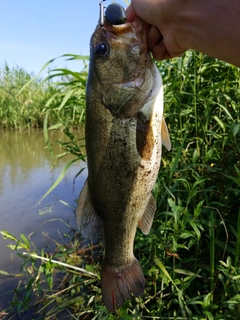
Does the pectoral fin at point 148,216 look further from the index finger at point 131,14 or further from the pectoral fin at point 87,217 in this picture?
the index finger at point 131,14

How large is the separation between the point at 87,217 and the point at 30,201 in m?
4.02

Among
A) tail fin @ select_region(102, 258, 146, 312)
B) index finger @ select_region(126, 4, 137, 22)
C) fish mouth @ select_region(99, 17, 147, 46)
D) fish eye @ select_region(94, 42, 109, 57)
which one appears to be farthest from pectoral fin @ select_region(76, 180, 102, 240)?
index finger @ select_region(126, 4, 137, 22)

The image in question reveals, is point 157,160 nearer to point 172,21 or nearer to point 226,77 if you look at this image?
point 172,21

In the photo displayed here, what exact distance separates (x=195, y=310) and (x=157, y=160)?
1258 millimetres

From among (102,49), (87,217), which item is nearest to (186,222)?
(87,217)

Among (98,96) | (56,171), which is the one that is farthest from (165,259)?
(56,171)

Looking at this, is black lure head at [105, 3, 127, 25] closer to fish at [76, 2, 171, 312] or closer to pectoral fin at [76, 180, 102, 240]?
fish at [76, 2, 171, 312]

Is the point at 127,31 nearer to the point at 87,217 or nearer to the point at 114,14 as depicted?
the point at 114,14

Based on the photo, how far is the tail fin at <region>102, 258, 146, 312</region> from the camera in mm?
1819

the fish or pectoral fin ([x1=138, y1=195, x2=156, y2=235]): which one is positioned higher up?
the fish

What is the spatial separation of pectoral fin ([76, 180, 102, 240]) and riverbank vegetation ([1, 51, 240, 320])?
54 cm

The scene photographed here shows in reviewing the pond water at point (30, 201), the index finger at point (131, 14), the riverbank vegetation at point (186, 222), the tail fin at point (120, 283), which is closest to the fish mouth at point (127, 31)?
the index finger at point (131, 14)

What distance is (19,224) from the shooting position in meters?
4.62

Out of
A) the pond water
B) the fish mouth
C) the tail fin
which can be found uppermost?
the fish mouth
